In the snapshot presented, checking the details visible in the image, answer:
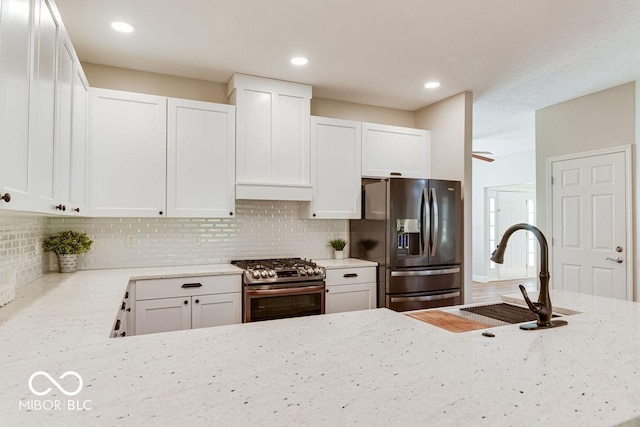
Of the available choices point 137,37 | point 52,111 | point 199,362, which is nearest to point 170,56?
point 137,37

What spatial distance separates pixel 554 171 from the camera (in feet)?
14.1

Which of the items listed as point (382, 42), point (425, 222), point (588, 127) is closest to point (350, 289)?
point (425, 222)

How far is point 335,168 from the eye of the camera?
378 centimetres

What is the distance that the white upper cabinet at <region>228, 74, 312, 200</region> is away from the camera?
3373mm

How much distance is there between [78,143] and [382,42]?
2.15 meters

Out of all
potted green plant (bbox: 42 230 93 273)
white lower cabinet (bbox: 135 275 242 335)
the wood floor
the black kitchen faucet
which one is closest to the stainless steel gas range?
white lower cabinet (bbox: 135 275 242 335)

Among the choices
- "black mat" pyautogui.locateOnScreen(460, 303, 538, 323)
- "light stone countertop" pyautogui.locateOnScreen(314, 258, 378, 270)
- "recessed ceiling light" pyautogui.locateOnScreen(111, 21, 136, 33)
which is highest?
"recessed ceiling light" pyautogui.locateOnScreen(111, 21, 136, 33)

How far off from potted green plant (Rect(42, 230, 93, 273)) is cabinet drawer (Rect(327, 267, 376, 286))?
196 cm

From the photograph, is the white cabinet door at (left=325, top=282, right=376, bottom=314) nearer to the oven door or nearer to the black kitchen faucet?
the oven door

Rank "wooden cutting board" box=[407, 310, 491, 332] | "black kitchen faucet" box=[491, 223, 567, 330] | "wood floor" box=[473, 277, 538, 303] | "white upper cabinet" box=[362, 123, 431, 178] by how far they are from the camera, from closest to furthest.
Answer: "black kitchen faucet" box=[491, 223, 567, 330], "wooden cutting board" box=[407, 310, 491, 332], "white upper cabinet" box=[362, 123, 431, 178], "wood floor" box=[473, 277, 538, 303]

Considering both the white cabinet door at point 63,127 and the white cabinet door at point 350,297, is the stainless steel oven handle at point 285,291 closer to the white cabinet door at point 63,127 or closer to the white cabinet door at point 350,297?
the white cabinet door at point 350,297

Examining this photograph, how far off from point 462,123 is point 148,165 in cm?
294

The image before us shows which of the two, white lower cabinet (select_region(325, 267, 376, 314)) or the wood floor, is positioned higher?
white lower cabinet (select_region(325, 267, 376, 314))

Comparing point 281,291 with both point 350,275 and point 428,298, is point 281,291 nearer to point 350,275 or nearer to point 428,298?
point 350,275
